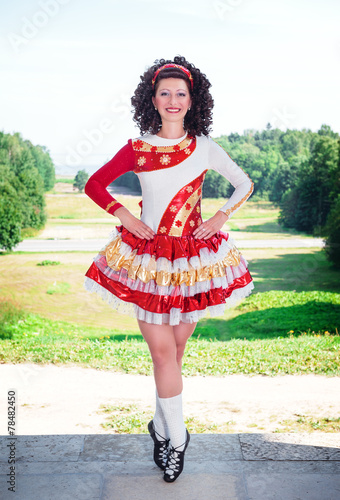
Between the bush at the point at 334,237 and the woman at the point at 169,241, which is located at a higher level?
the woman at the point at 169,241

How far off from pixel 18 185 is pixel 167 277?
15892mm

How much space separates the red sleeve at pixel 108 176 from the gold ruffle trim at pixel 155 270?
155 mm

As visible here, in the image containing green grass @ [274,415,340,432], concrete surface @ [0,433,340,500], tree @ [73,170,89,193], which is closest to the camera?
concrete surface @ [0,433,340,500]

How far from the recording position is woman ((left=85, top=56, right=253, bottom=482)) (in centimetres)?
217

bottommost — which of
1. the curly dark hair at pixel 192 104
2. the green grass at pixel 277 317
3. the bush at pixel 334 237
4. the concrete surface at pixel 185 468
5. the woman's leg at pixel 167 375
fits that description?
the green grass at pixel 277 317

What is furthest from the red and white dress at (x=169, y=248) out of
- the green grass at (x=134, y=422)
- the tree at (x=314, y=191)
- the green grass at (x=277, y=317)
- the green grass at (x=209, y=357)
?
the tree at (x=314, y=191)

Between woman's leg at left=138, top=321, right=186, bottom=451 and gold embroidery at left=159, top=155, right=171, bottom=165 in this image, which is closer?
woman's leg at left=138, top=321, right=186, bottom=451

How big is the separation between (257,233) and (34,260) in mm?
7938

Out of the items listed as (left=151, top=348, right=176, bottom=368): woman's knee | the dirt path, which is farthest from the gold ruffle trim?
the dirt path

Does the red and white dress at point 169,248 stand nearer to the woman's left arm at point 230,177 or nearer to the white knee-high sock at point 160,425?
the woman's left arm at point 230,177

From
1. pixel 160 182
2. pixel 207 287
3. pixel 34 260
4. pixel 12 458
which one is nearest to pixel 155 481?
pixel 12 458

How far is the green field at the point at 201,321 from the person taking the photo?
228 inches

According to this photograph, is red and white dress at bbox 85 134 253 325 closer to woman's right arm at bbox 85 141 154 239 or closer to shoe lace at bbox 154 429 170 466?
woman's right arm at bbox 85 141 154 239

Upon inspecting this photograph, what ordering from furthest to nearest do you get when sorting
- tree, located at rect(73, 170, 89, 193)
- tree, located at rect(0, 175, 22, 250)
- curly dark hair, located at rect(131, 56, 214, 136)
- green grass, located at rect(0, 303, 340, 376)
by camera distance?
tree, located at rect(0, 175, 22, 250), tree, located at rect(73, 170, 89, 193), green grass, located at rect(0, 303, 340, 376), curly dark hair, located at rect(131, 56, 214, 136)
